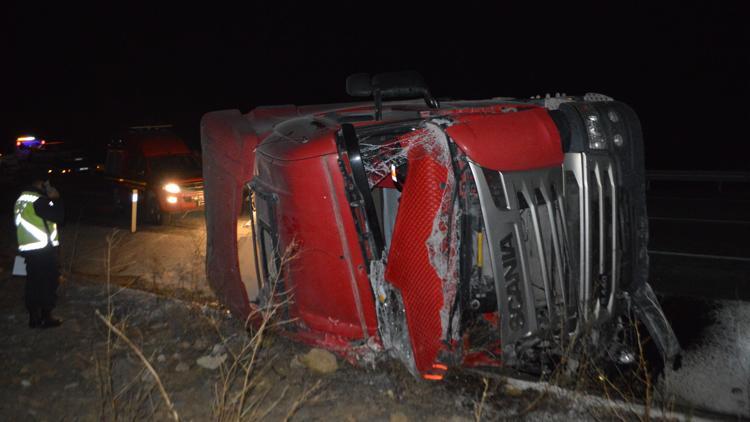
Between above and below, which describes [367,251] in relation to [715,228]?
above

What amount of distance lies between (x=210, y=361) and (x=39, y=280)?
6.87 ft

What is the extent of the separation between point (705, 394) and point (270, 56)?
43.3 meters

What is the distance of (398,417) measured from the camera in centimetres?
392

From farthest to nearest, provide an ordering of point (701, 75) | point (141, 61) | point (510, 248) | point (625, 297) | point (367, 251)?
point (141, 61), point (701, 75), point (625, 297), point (367, 251), point (510, 248)

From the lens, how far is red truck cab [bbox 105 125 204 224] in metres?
10.9

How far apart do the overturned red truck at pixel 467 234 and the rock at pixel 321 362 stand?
0.09 m

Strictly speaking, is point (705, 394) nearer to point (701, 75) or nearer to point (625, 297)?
point (625, 297)

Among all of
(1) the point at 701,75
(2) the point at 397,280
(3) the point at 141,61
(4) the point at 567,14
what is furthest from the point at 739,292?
(3) the point at 141,61

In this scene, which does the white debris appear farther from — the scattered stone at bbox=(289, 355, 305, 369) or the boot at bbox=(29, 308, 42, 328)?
the boot at bbox=(29, 308, 42, 328)

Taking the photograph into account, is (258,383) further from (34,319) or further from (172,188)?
(172,188)

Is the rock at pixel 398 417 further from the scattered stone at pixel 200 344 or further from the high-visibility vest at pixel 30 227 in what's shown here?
the high-visibility vest at pixel 30 227

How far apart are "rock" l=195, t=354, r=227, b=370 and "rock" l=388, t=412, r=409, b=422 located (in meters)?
1.51

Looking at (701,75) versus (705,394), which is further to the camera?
(701,75)

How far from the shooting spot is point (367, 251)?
13.5 ft
